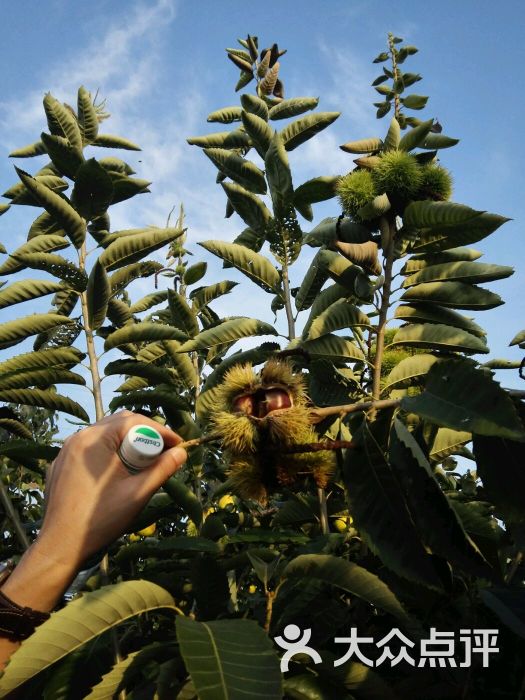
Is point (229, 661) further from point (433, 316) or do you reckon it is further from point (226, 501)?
point (226, 501)

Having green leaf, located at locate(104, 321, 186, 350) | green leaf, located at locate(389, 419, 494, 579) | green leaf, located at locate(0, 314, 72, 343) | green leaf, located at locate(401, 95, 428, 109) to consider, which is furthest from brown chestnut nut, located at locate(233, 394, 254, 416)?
green leaf, located at locate(401, 95, 428, 109)

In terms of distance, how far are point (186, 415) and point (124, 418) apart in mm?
1245

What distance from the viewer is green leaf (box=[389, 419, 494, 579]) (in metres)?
1.35

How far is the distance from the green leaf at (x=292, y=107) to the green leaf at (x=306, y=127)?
25cm

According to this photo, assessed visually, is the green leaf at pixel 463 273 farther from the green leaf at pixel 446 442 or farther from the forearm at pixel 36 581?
the forearm at pixel 36 581

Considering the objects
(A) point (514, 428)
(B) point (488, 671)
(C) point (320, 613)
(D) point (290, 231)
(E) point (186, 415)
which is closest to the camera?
(A) point (514, 428)

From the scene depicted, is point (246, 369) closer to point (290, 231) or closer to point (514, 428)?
point (514, 428)

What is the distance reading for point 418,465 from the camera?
55.6 inches

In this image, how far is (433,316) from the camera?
276 centimetres

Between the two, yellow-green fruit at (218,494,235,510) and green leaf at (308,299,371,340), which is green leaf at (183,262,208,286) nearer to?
yellow-green fruit at (218,494,235,510)

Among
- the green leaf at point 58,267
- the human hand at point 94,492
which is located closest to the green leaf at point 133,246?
the green leaf at point 58,267

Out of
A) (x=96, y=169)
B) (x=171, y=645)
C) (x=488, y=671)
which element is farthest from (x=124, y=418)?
(x=96, y=169)

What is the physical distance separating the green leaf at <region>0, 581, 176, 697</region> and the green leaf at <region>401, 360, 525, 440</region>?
768 mm

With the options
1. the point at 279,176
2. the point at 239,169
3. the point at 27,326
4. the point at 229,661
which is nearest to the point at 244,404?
the point at 229,661
